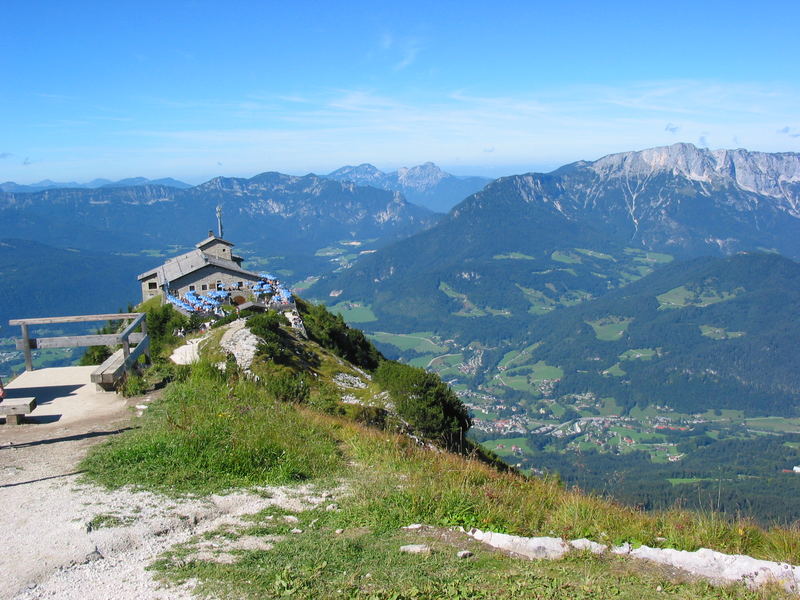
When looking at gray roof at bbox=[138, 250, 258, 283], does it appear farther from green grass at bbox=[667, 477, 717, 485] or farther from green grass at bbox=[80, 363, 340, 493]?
green grass at bbox=[667, 477, 717, 485]

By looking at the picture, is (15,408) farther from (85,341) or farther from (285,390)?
(285,390)

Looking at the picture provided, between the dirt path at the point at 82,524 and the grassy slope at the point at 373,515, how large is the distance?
0.41m

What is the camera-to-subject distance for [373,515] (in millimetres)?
8383

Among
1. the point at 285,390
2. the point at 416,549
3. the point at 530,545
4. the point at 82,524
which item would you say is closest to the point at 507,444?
the point at 285,390

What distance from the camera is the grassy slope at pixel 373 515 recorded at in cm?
637

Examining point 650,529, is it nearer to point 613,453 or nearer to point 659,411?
point 613,453

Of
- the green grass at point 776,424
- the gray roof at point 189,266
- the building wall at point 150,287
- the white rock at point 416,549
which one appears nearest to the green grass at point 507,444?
the green grass at point 776,424

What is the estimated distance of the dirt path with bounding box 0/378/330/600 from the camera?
250 inches

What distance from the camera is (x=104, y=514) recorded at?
800cm

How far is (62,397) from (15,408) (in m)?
2.08

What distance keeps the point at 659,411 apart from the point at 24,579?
201050mm

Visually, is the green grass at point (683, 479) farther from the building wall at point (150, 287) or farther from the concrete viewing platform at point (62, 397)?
the concrete viewing platform at point (62, 397)

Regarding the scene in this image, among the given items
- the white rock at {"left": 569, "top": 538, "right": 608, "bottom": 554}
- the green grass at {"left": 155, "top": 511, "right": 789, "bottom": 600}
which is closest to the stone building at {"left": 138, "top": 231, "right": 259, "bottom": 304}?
the green grass at {"left": 155, "top": 511, "right": 789, "bottom": 600}

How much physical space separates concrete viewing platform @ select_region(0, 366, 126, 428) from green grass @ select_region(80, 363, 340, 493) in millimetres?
1288
